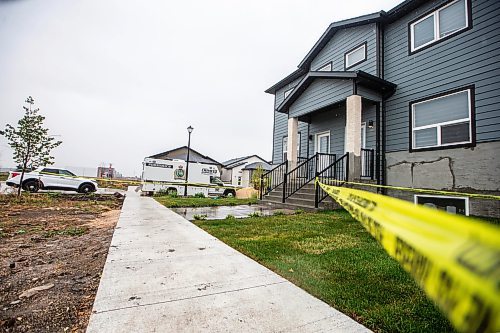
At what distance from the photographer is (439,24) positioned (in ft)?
24.7

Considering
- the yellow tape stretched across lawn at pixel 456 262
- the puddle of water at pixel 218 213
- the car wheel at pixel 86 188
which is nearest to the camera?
the yellow tape stretched across lawn at pixel 456 262

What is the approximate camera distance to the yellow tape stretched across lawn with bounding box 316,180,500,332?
1.27ft

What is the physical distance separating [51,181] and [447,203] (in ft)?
63.9

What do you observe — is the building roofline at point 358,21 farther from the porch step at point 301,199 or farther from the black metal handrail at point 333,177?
the porch step at point 301,199

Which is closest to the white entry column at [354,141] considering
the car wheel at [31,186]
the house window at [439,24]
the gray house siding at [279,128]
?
the house window at [439,24]

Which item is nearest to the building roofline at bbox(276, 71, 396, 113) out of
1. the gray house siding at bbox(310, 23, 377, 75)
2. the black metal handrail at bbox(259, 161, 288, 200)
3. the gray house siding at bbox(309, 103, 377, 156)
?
the gray house siding at bbox(309, 103, 377, 156)

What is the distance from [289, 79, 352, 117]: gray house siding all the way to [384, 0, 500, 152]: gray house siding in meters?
1.78

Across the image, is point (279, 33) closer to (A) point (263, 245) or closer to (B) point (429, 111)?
(B) point (429, 111)

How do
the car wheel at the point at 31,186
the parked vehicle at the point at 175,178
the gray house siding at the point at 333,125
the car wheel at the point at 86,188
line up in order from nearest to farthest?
1. the gray house siding at the point at 333,125
2. the car wheel at the point at 31,186
3. the car wheel at the point at 86,188
4. the parked vehicle at the point at 175,178

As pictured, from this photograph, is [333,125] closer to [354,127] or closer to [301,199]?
[354,127]

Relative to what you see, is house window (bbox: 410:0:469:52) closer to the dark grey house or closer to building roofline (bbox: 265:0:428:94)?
the dark grey house

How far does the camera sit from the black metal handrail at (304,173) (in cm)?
988

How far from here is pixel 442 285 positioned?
489 millimetres

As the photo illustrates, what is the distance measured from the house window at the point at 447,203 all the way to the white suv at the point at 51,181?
18.3 meters
